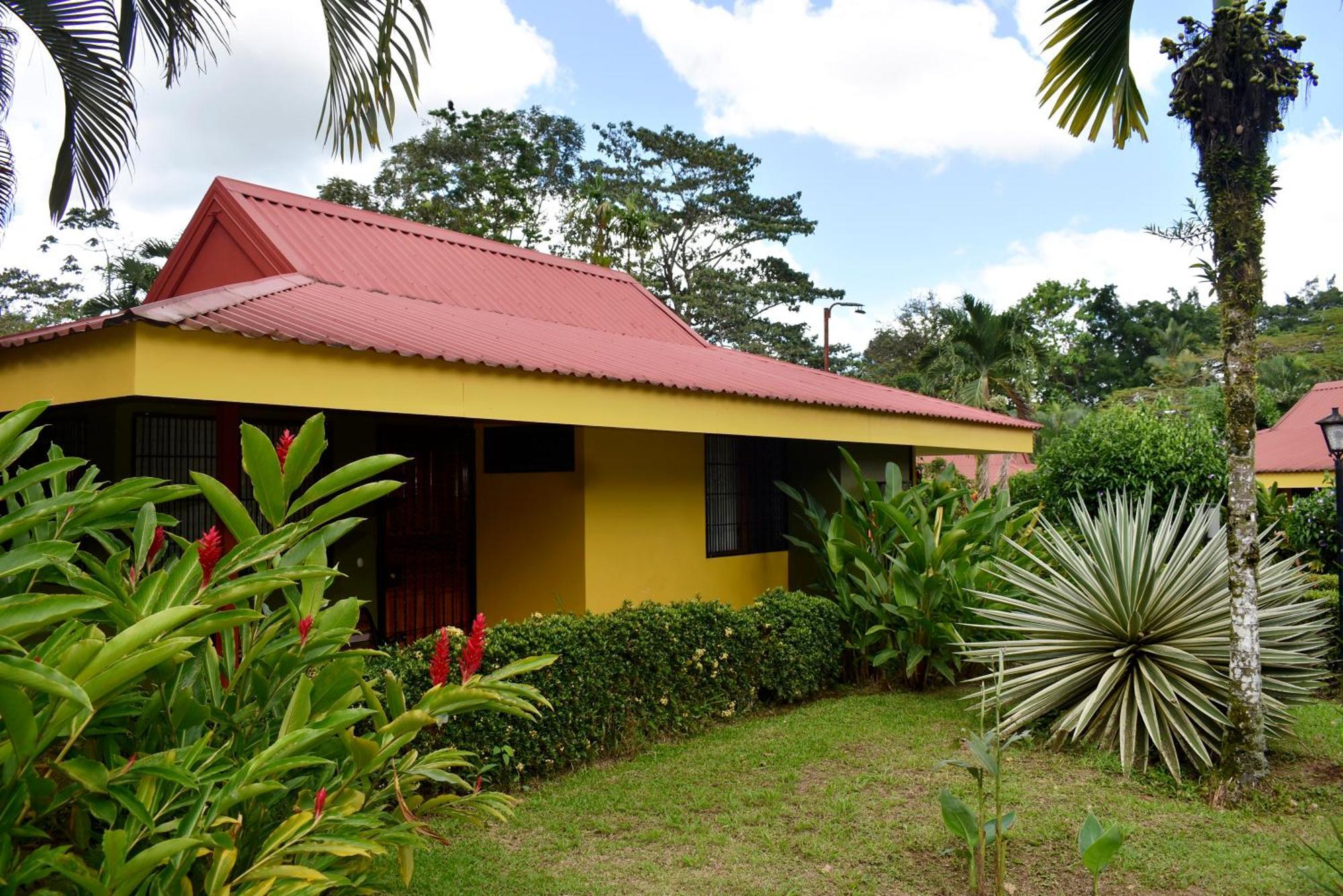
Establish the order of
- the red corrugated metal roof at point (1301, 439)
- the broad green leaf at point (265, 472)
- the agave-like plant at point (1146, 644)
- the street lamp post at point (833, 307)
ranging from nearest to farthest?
the broad green leaf at point (265, 472)
the agave-like plant at point (1146, 644)
the red corrugated metal roof at point (1301, 439)
the street lamp post at point (833, 307)

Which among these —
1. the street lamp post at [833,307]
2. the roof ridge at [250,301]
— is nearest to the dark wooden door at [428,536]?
the roof ridge at [250,301]

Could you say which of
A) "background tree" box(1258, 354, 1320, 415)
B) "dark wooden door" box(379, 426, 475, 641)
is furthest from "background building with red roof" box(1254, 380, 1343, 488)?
"dark wooden door" box(379, 426, 475, 641)

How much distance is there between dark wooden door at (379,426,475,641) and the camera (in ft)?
28.9

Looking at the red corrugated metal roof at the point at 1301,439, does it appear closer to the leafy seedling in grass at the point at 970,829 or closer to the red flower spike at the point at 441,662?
the leafy seedling in grass at the point at 970,829

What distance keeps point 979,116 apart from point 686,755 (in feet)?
68.0

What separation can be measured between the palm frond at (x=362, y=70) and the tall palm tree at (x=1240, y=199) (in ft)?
14.6

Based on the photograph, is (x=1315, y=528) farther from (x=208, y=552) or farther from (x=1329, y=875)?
(x=208, y=552)

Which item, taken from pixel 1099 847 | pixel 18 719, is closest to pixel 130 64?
pixel 18 719

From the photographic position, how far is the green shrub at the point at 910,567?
843cm

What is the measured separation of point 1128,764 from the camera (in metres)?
6.08

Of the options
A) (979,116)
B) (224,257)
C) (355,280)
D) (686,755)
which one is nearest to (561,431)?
(355,280)

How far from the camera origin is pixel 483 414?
5.95 m

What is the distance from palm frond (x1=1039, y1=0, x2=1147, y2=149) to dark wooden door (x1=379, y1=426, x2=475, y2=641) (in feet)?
19.1

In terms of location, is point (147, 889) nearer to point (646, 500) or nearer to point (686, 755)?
point (686, 755)
